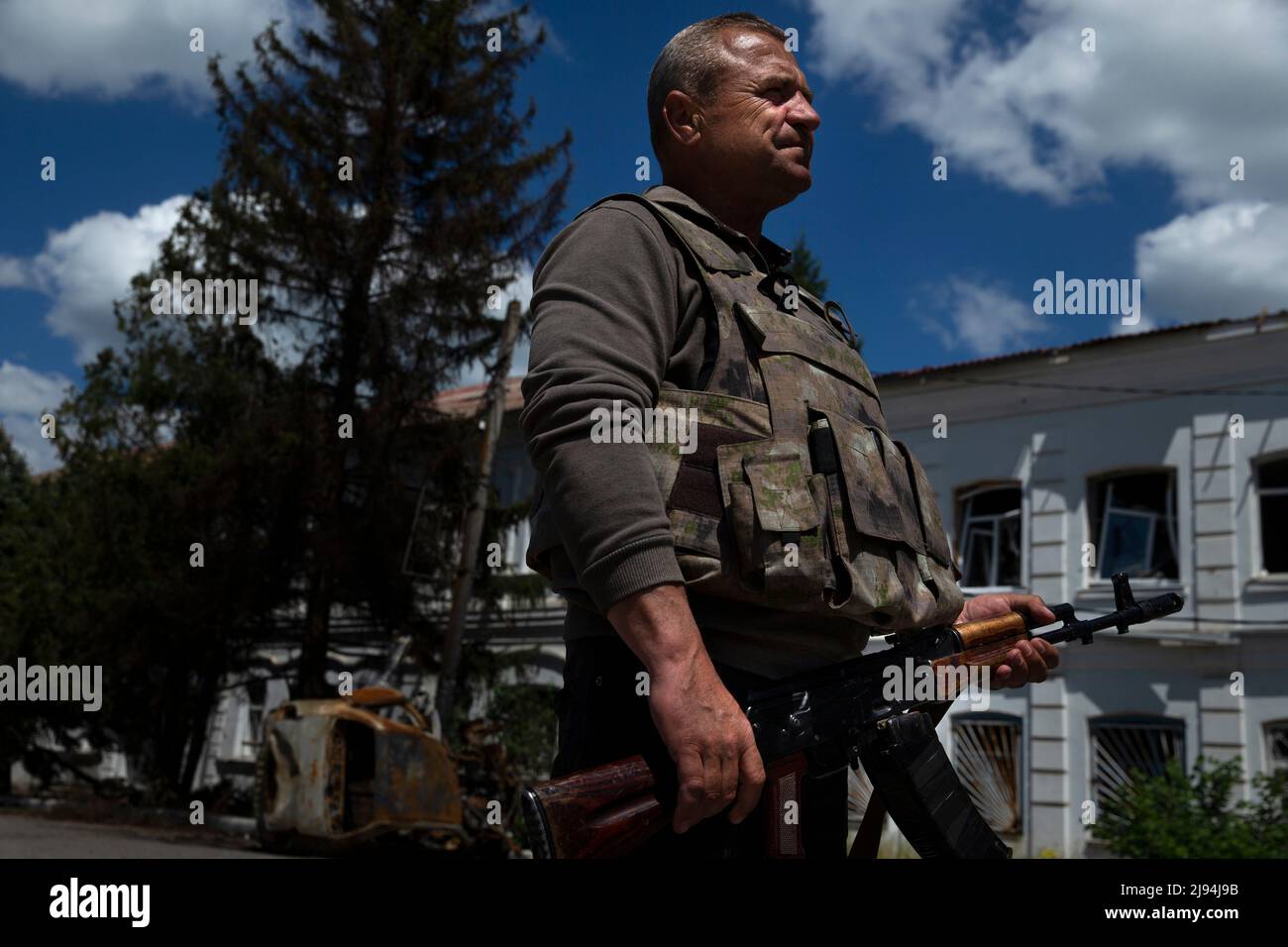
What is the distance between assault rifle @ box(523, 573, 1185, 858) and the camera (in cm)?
206

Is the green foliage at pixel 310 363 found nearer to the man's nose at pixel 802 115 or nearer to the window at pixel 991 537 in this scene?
the window at pixel 991 537

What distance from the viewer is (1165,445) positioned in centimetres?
1753

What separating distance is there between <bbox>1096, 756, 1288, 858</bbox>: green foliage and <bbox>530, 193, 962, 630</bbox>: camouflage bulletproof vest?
36.2 feet

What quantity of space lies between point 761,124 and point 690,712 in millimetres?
1306

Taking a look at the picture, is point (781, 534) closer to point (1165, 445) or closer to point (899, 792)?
point (899, 792)

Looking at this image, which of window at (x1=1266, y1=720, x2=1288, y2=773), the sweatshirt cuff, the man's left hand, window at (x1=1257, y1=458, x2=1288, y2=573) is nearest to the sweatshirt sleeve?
the sweatshirt cuff

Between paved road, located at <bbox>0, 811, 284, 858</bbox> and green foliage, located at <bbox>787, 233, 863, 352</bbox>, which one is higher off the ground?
green foliage, located at <bbox>787, 233, 863, 352</bbox>

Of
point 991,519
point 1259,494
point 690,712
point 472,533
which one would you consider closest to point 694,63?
point 690,712

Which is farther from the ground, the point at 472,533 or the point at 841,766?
the point at 472,533

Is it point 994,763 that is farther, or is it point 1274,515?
point 994,763

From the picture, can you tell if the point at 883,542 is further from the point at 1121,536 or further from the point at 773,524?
the point at 1121,536

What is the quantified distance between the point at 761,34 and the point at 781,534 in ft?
3.91

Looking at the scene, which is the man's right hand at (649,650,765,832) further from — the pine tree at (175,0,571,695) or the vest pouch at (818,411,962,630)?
the pine tree at (175,0,571,695)

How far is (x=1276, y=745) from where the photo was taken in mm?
15977
